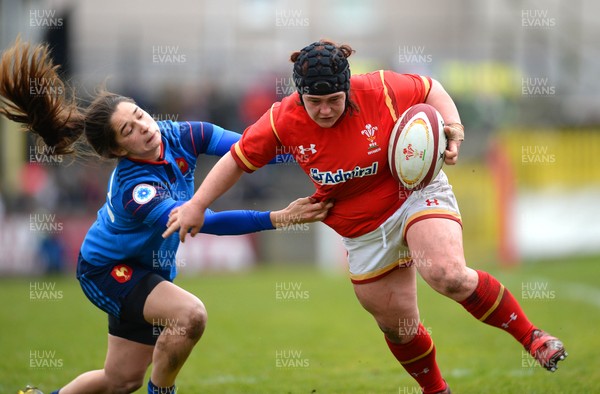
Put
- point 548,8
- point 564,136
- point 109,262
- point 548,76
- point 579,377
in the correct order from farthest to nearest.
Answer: point 548,8 < point 548,76 < point 564,136 < point 579,377 < point 109,262

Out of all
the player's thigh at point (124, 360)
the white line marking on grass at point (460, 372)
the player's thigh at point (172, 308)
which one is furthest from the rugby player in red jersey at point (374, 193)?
the white line marking on grass at point (460, 372)

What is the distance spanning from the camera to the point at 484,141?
59.2ft

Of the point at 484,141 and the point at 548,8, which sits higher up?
the point at 548,8

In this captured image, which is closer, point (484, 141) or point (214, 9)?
point (484, 141)

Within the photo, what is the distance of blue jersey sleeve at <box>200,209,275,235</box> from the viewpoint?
5.12 m

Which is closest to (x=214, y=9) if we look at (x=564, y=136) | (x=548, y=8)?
(x=548, y=8)

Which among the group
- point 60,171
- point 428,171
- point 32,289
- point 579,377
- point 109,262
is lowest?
point 32,289

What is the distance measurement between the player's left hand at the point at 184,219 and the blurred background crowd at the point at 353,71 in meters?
4.70

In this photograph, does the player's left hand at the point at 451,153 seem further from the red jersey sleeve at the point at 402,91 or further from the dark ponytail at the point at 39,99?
the dark ponytail at the point at 39,99

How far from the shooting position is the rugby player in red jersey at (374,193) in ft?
15.6

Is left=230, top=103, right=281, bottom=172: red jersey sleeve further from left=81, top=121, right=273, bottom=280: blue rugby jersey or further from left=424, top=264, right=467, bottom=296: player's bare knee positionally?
left=424, top=264, right=467, bottom=296: player's bare knee

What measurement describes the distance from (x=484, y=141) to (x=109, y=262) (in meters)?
13.8

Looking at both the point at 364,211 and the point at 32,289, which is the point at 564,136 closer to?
the point at 32,289

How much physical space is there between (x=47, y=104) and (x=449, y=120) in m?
2.41
